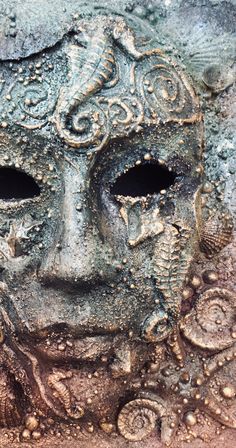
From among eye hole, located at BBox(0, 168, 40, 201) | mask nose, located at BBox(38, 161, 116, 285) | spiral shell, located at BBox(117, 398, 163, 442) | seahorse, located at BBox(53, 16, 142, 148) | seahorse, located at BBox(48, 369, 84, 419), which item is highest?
seahorse, located at BBox(53, 16, 142, 148)

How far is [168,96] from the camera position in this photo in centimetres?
127

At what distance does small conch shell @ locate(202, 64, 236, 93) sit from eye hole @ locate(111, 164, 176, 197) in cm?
21

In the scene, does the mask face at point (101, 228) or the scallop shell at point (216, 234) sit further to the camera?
the scallop shell at point (216, 234)

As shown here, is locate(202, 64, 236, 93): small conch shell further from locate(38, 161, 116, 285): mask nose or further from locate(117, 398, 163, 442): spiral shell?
locate(117, 398, 163, 442): spiral shell

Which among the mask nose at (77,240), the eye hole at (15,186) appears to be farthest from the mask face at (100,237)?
the eye hole at (15,186)

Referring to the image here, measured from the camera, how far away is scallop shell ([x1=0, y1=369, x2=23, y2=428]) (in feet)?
4.60

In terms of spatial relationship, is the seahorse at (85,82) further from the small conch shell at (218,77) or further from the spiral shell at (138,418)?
the spiral shell at (138,418)

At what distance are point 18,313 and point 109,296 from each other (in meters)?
0.19

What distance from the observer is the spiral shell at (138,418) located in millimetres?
1414

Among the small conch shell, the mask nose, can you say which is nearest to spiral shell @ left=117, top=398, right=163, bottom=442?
the mask nose

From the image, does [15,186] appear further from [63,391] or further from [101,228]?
[63,391]

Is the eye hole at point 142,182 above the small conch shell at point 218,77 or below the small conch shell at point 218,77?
below

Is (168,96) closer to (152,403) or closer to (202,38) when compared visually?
(202,38)

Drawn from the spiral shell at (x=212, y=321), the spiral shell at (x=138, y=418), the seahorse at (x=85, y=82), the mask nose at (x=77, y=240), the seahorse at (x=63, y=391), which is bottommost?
the spiral shell at (x=138, y=418)
